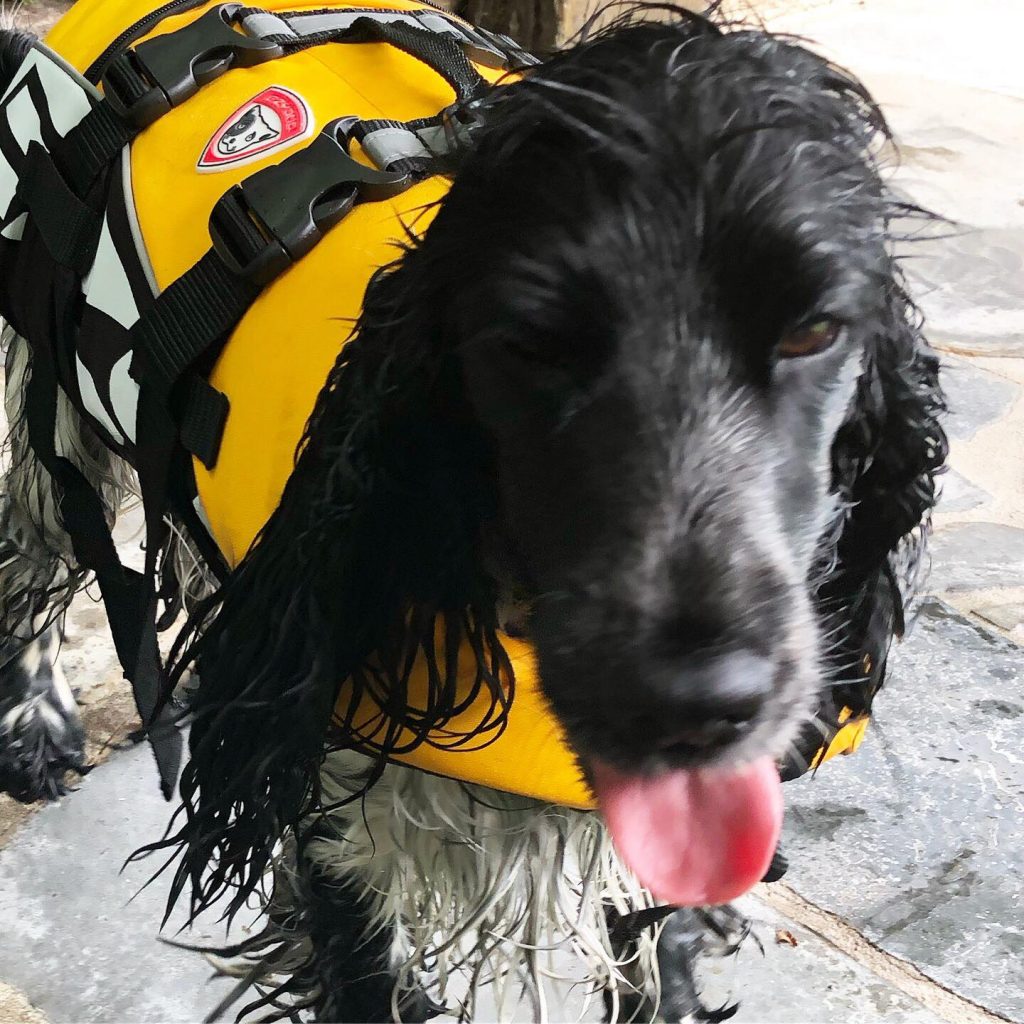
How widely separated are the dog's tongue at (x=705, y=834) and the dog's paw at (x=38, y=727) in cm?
138

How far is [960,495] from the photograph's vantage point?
116 inches

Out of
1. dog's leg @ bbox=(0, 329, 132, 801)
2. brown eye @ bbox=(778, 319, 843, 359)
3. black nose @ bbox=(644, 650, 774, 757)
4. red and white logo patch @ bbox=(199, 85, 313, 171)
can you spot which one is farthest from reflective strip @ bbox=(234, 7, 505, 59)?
black nose @ bbox=(644, 650, 774, 757)

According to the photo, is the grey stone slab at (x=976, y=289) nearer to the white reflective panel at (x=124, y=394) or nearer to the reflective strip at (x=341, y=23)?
the reflective strip at (x=341, y=23)

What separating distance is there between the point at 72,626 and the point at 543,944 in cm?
132

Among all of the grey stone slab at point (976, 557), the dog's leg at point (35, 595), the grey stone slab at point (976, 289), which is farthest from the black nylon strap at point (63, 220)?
the grey stone slab at point (976, 289)

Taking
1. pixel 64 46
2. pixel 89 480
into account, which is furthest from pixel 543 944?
pixel 64 46

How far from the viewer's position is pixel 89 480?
2209mm

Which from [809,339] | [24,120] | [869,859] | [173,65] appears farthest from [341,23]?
[869,859]

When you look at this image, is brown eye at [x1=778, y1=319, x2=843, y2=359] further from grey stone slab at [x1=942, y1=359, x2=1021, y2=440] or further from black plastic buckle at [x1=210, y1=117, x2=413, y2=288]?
grey stone slab at [x1=942, y1=359, x2=1021, y2=440]

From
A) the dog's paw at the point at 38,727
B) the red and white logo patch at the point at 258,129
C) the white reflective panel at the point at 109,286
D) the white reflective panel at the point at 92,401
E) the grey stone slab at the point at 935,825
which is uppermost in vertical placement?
the red and white logo patch at the point at 258,129

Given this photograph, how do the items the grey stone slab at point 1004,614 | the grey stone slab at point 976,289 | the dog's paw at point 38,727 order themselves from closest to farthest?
the dog's paw at point 38,727
the grey stone slab at point 1004,614
the grey stone slab at point 976,289

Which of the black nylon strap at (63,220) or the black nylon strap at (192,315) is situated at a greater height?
the black nylon strap at (63,220)

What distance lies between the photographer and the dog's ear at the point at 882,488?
51.5 inches

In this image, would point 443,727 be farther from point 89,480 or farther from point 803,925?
point 89,480
